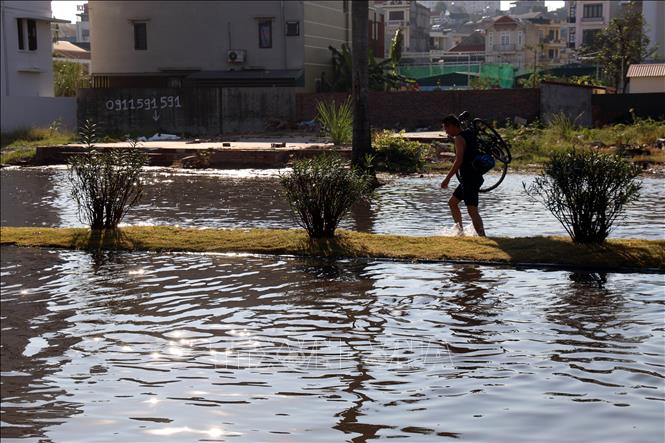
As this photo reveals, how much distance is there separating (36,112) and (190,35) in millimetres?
10314

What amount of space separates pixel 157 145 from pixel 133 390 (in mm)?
26171

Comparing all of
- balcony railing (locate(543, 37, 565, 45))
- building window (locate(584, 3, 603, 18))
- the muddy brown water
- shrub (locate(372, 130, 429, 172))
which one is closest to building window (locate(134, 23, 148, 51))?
shrub (locate(372, 130, 429, 172))

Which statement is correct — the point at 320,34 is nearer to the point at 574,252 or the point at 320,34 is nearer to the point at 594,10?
the point at 574,252

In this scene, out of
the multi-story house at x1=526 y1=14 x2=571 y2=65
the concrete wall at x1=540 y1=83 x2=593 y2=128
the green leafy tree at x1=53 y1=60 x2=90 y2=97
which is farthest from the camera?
the multi-story house at x1=526 y1=14 x2=571 y2=65

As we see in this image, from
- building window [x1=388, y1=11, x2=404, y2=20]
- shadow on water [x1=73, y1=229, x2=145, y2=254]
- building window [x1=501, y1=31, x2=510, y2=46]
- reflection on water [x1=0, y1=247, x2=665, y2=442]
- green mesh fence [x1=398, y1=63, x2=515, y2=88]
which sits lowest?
reflection on water [x1=0, y1=247, x2=665, y2=442]

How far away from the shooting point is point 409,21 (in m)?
112

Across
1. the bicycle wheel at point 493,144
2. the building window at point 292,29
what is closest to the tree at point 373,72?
the building window at point 292,29

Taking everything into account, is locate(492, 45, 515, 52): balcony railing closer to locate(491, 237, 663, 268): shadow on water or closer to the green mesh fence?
the green mesh fence

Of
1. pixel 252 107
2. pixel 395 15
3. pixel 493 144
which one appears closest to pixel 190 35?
pixel 252 107

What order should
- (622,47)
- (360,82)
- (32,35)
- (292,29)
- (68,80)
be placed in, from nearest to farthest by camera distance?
1. (360,82)
2. (292,29)
3. (32,35)
4. (68,80)
5. (622,47)

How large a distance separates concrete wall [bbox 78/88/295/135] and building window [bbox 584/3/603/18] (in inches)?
2470

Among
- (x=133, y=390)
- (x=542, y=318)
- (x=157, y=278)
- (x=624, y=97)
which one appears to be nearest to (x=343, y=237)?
(x=157, y=278)

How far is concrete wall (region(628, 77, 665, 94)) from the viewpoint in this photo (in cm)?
3997

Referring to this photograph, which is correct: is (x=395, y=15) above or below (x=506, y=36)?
above
